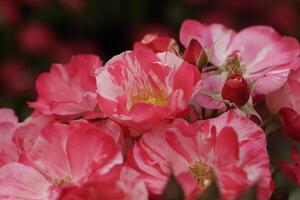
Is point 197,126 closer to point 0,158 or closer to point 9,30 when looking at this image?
point 0,158

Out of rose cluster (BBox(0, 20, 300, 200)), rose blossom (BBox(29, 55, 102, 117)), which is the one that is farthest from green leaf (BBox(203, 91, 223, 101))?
rose blossom (BBox(29, 55, 102, 117))

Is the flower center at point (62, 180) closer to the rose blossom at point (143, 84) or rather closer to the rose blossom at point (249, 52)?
the rose blossom at point (143, 84)

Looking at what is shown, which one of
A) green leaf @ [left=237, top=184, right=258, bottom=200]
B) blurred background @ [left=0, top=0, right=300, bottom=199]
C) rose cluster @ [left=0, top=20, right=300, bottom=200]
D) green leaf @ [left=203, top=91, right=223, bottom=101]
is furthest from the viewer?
blurred background @ [left=0, top=0, right=300, bottom=199]

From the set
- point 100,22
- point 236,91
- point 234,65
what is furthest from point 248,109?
point 100,22

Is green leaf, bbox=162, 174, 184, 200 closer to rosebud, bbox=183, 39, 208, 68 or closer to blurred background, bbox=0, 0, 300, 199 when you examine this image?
rosebud, bbox=183, 39, 208, 68

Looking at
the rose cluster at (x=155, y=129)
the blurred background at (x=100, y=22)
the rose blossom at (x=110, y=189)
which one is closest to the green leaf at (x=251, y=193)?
the rose cluster at (x=155, y=129)

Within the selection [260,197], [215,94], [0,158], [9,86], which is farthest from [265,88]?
[9,86]

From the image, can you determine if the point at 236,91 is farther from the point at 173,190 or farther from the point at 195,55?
the point at 173,190
